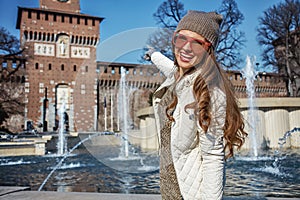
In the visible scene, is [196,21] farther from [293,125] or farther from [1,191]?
[293,125]

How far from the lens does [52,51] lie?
2289 centimetres

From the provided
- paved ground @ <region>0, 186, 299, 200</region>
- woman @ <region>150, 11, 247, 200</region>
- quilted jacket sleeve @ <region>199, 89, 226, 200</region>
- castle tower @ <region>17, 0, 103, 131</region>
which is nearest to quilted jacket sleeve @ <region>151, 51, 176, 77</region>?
woman @ <region>150, 11, 247, 200</region>

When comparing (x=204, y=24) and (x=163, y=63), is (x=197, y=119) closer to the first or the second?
(x=204, y=24)

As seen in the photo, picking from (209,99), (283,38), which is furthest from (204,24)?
(283,38)

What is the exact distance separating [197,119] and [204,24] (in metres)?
0.28

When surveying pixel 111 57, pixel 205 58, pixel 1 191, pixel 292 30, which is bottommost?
pixel 1 191

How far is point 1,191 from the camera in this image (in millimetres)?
2109

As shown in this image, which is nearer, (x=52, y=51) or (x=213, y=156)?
(x=213, y=156)

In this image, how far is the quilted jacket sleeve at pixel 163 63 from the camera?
45.0 inches

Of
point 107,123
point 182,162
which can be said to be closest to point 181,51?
point 182,162

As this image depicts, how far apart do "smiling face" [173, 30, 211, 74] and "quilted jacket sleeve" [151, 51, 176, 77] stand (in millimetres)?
245

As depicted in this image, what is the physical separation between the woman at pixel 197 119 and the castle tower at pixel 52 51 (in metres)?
20.8

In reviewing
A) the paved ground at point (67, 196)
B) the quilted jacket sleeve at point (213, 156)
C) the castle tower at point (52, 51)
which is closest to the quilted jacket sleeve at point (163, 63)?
the quilted jacket sleeve at point (213, 156)

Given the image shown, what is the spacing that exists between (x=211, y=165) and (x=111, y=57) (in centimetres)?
70
